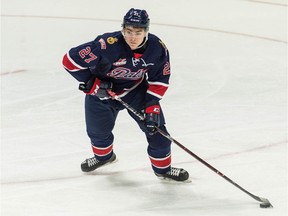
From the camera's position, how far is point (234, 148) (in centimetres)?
351

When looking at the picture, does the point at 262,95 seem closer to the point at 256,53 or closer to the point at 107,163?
the point at 256,53

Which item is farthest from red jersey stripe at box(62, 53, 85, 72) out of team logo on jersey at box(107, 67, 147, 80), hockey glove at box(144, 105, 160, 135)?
hockey glove at box(144, 105, 160, 135)

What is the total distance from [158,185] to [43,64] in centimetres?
219

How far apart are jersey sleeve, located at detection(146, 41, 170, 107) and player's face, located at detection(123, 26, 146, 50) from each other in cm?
17

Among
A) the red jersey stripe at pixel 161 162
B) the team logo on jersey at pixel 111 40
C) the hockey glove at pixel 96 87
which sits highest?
the team logo on jersey at pixel 111 40

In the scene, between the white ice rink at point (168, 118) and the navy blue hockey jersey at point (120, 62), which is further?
the white ice rink at point (168, 118)

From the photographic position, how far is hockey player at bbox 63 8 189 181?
2775 millimetres

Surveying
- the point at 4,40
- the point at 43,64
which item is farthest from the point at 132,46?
the point at 4,40

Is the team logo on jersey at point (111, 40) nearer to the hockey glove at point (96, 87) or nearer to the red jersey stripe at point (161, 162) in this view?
the hockey glove at point (96, 87)

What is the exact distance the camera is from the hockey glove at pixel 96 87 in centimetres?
288

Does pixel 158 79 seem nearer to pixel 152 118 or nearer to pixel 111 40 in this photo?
pixel 152 118

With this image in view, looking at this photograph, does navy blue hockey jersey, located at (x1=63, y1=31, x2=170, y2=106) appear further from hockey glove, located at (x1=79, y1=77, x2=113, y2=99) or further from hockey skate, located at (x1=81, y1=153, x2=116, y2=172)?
hockey skate, located at (x1=81, y1=153, x2=116, y2=172)

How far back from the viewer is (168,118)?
394 cm

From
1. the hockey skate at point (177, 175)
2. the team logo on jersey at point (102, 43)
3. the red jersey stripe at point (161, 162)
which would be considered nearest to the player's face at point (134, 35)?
the team logo on jersey at point (102, 43)
